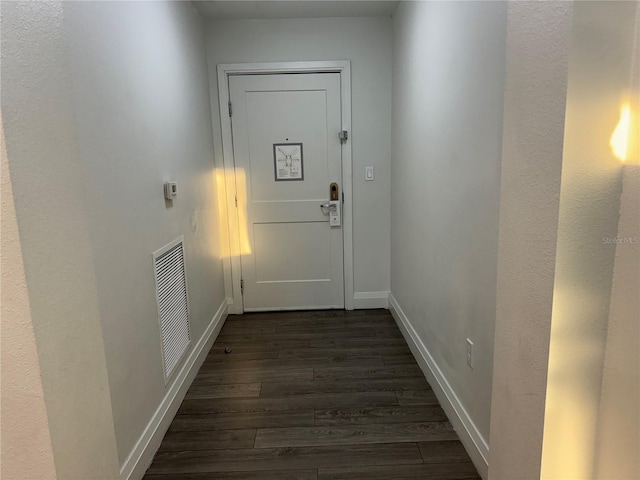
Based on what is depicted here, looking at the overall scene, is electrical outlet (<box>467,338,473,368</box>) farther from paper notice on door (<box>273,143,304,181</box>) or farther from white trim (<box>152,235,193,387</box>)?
paper notice on door (<box>273,143,304,181</box>)

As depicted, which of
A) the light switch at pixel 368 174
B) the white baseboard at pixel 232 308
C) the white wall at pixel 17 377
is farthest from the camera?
the white baseboard at pixel 232 308

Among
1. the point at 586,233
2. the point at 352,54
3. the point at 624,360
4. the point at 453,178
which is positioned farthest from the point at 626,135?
the point at 352,54

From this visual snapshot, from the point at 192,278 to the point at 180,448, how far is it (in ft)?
3.34

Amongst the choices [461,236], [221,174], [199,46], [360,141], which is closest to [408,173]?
[360,141]

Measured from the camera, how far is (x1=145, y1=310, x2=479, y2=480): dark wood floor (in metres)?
1.79

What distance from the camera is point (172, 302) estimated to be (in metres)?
2.26

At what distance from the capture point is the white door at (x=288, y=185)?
11.0 feet

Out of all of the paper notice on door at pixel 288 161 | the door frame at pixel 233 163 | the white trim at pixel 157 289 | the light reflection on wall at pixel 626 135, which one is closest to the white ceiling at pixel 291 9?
the door frame at pixel 233 163

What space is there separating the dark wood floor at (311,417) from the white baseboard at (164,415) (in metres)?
0.04

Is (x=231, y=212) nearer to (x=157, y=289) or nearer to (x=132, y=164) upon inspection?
(x=157, y=289)

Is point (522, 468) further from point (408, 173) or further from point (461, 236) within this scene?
point (408, 173)

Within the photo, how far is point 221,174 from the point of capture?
11.2ft

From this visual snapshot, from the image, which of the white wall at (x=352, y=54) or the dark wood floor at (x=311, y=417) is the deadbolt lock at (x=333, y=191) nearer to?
the white wall at (x=352, y=54)

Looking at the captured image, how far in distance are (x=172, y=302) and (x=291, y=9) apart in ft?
7.43
